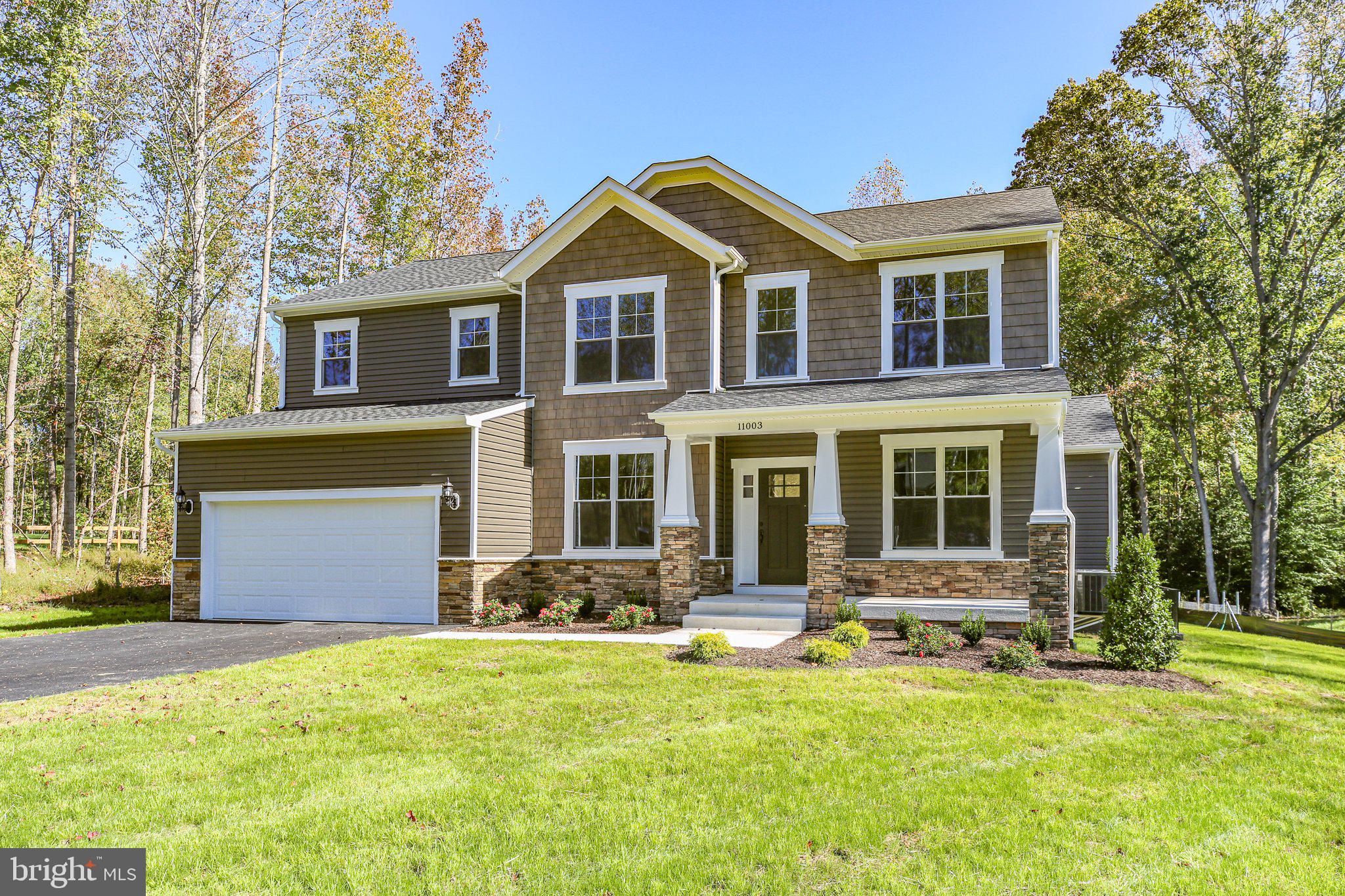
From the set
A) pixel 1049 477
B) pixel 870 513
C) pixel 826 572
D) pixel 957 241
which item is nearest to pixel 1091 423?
pixel 957 241

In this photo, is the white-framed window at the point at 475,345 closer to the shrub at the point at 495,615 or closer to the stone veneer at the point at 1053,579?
the shrub at the point at 495,615

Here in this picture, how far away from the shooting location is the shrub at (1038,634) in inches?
426

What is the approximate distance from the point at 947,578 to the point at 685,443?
4.53 metres

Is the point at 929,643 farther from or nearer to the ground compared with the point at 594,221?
nearer to the ground

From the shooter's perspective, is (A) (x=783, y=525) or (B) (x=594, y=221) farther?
(B) (x=594, y=221)

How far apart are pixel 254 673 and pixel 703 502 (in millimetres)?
7322

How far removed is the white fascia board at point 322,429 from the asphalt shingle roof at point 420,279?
361 cm

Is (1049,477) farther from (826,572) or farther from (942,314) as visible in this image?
(942,314)

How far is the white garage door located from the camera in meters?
14.5

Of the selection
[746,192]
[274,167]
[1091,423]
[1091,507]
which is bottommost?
[1091,507]

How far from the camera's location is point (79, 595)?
19906 millimetres

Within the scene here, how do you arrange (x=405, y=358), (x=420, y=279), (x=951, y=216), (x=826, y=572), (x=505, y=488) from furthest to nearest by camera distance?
(x=420, y=279)
(x=405, y=358)
(x=951, y=216)
(x=505, y=488)
(x=826, y=572)

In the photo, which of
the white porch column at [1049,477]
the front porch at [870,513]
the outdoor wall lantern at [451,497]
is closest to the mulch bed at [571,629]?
the front porch at [870,513]

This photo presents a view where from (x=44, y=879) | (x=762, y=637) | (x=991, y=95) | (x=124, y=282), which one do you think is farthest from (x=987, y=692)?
(x=124, y=282)
